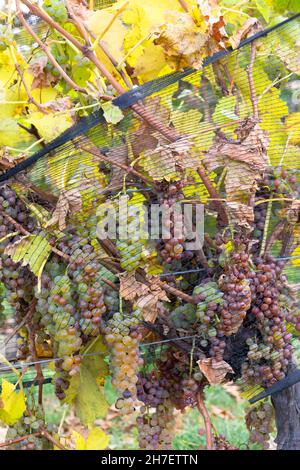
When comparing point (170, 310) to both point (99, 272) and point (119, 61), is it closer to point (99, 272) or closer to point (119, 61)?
point (99, 272)

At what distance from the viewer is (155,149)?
3.07 ft

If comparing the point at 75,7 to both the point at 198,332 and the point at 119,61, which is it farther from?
the point at 198,332

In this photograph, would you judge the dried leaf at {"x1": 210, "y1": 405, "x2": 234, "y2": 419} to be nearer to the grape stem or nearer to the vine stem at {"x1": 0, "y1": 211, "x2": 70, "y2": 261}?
the grape stem

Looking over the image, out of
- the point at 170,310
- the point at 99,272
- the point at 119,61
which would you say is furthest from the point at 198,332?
the point at 119,61


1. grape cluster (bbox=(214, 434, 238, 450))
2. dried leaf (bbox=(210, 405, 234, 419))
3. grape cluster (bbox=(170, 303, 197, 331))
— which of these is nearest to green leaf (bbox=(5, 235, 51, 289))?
grape cluster (bbox=(170, 303, 197, 331))

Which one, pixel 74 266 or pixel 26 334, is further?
pixel 26 334

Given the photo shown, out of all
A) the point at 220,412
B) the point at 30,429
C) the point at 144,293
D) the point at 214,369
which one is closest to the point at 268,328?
the point at 214,369

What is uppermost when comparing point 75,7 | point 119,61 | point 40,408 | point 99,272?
point 75,7

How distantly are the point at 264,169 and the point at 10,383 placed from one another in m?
0.53

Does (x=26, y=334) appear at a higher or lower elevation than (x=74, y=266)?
lower

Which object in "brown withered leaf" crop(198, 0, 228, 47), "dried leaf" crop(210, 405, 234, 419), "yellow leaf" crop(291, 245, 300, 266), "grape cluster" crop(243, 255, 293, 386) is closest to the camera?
"brown withered leaf" crop(198, 0, 228, 47)

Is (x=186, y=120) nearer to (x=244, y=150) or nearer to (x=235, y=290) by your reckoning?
(x=244, y=150)

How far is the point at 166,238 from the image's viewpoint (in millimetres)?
928

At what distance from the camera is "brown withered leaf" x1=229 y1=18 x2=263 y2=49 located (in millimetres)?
957
